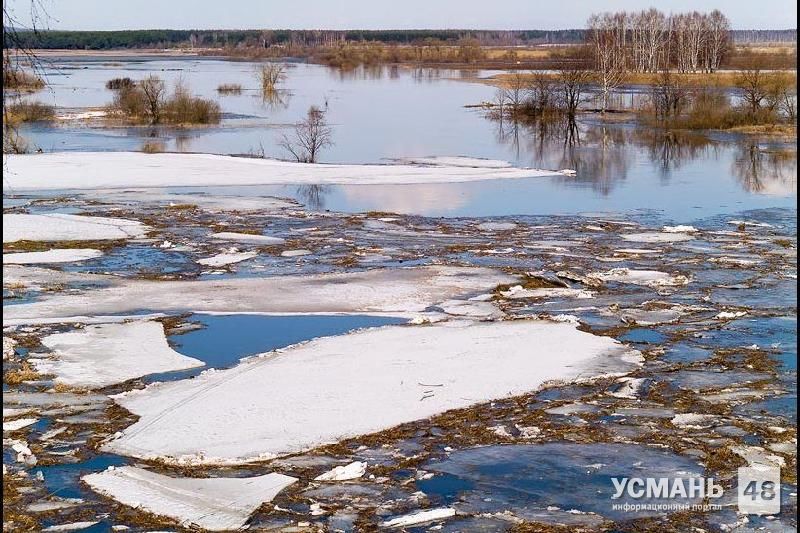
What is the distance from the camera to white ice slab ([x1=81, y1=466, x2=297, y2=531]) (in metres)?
5.28

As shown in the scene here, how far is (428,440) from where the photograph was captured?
21.2 feet

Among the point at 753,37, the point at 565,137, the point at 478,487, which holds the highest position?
the point at 753,37

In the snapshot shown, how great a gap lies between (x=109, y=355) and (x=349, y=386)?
82.9 inches

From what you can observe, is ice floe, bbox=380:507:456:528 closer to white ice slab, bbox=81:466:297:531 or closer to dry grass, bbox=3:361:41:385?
white ice slab, bbox=81:466:297:531

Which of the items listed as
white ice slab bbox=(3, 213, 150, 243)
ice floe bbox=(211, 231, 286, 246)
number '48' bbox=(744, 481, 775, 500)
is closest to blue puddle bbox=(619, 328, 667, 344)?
number '48' bbox=(744, 481, 775, 500)

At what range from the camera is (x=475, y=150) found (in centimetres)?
2702

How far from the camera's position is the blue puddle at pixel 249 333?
8.53m

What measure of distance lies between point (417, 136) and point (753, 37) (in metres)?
161

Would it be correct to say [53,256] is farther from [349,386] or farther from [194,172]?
[194,172]

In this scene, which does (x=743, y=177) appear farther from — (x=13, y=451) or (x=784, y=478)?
(x=13, y=451)

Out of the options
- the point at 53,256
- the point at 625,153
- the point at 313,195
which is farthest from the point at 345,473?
the point at 625,153

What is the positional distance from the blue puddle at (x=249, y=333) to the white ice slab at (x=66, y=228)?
462 cm

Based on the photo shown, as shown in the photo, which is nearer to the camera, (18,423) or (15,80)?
(18,423)

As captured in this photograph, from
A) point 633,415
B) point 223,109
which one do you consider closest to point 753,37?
point 223,109
